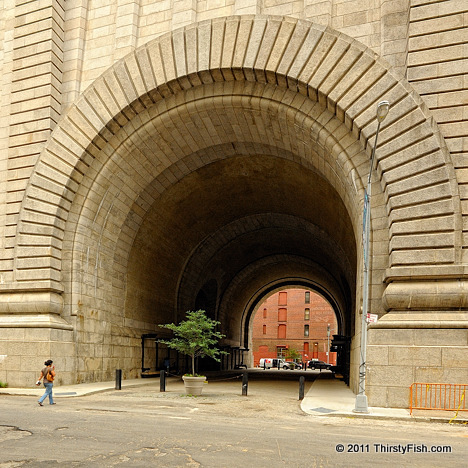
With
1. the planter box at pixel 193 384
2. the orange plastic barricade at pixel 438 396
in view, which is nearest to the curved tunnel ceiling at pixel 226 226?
the planter box at pixel 193 384

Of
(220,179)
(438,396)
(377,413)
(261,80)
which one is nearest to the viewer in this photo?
(377,413)

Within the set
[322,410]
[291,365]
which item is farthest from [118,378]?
[291,365]

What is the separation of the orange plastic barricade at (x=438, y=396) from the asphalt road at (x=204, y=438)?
186 cm

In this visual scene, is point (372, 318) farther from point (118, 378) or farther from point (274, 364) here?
point (274, 364)

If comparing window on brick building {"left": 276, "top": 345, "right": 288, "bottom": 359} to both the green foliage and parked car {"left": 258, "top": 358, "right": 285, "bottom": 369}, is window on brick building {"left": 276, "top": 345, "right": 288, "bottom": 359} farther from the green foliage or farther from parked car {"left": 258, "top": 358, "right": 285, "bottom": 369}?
parked car {"left": 258, "top": 358, "right": 285, "bottom": 369}

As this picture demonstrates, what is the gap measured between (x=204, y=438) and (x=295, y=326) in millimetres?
73809

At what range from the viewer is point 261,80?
65.0ft

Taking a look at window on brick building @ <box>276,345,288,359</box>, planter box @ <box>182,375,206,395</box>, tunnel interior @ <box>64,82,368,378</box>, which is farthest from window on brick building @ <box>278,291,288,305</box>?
planter box @ <box>182,375,206,395</box>

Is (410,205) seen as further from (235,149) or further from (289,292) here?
(289,292)

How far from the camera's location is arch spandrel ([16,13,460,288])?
55.2 ft

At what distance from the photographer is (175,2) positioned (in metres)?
21.5

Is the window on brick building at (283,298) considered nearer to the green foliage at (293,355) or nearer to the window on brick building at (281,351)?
the window on brick building at (281,351)

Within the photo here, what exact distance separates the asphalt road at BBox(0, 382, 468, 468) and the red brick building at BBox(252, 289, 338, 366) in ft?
217

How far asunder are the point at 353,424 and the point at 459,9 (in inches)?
530
